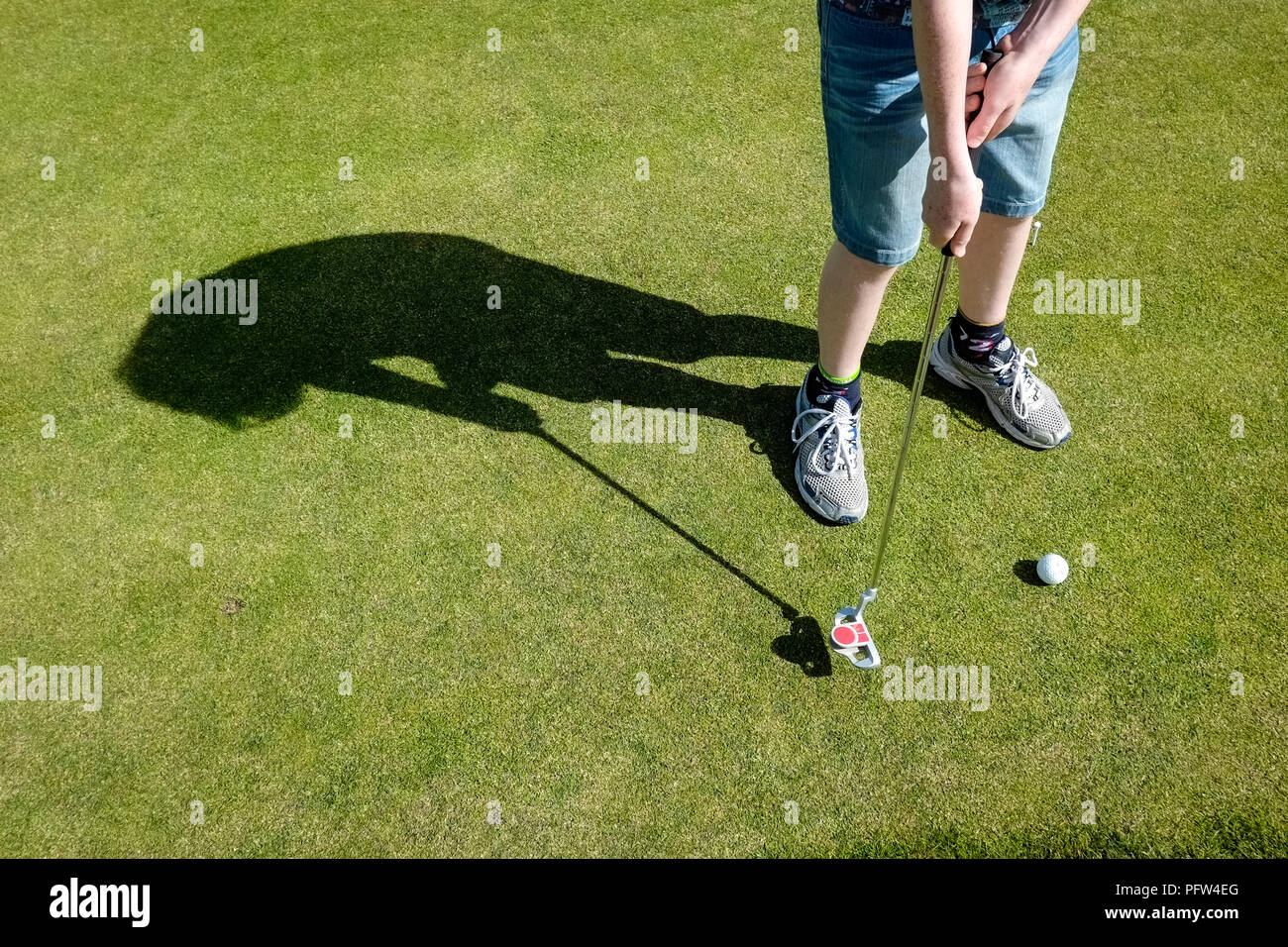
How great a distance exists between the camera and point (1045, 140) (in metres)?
2.94

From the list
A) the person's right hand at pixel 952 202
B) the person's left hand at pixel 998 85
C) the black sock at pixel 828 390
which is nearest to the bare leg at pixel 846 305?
the black sock at pixel 828 390

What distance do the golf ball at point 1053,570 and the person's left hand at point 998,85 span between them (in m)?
1.32

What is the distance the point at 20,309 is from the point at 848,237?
328cm

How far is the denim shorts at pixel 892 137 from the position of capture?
245cm

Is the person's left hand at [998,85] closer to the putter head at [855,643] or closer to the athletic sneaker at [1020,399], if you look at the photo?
the athletic sneaker at [1020,399]

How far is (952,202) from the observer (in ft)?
7.98

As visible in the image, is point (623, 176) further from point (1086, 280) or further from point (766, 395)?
point (1086, 280)

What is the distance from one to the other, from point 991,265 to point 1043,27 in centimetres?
90

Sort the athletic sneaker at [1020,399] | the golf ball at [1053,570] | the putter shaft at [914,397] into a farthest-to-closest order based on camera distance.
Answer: the athletic sneaker at [1020,399] → the golf ball at [1053,570] → the putter shaft at [914,397]

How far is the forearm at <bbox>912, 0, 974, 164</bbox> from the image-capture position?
2.13 meters

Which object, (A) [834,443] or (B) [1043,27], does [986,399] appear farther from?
(B) [1043,27]

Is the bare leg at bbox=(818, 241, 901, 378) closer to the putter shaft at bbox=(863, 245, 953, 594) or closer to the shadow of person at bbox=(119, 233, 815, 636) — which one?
the putter shaft at bbox=(863, 245, 953, 594)
